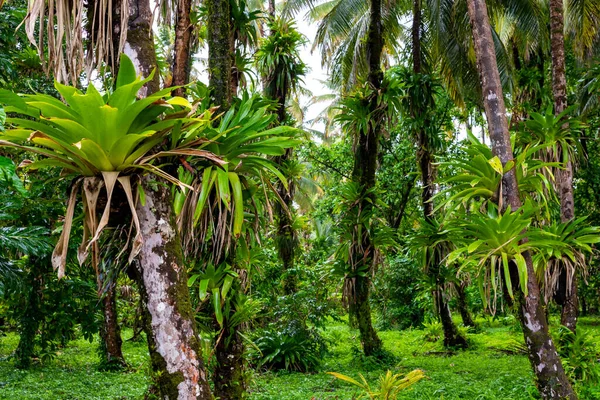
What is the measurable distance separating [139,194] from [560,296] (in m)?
5.04

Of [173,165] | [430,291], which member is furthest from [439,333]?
[173,165]

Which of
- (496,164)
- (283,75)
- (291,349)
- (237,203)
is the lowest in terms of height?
(291,349)

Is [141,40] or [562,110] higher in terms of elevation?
[562,110]

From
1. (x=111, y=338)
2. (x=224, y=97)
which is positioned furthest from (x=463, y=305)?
(x=224, y=97)

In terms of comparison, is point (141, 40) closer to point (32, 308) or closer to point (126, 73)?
point (126, 73)

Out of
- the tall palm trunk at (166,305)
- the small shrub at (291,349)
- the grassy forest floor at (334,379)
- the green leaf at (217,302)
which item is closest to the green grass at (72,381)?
the grassy forest floor at (334,379)

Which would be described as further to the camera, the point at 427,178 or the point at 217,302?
the point at 427,178

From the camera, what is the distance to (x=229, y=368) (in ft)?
15.1

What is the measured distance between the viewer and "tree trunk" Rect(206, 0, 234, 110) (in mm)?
4989

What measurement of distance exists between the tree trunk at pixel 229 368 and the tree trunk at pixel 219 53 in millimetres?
2146

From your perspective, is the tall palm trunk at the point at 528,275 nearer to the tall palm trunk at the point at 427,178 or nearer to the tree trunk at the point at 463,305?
the tall palm trunk at the point at 427,178

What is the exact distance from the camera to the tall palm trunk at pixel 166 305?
8.12 ft

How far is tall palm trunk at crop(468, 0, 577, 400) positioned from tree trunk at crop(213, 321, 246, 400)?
2378mm

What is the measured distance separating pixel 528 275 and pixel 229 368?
2598 millimetres
